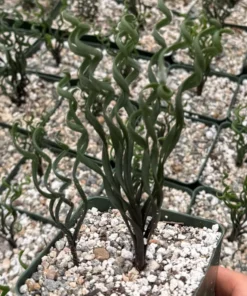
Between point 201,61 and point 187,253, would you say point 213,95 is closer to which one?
point 187,253

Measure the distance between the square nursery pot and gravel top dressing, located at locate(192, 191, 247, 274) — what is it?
46cm

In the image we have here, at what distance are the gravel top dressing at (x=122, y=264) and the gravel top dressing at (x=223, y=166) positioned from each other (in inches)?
29.7

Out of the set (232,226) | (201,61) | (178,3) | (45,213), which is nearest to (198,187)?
(232,226)

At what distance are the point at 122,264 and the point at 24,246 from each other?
0.68m

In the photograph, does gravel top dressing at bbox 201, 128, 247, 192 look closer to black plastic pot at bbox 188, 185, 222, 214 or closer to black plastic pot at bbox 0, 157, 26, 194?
black plastic pot at bbox 188, 185, 222, 214

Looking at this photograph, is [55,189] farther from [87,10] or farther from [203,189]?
[87,10]

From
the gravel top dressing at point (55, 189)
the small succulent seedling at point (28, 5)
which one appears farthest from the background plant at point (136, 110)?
the small succulent seedling at point (28, 5)

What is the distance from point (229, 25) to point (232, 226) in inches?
51.5

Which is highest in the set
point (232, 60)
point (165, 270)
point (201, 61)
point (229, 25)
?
point (229, 25)

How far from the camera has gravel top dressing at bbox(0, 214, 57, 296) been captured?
167 cm

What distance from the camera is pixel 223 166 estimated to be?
2.02 m

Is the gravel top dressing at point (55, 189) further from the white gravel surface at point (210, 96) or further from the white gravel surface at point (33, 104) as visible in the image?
the white gravel surface at point (210, 96)

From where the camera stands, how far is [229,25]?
2721mm

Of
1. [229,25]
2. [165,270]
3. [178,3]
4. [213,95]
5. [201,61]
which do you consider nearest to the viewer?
[201,61]
